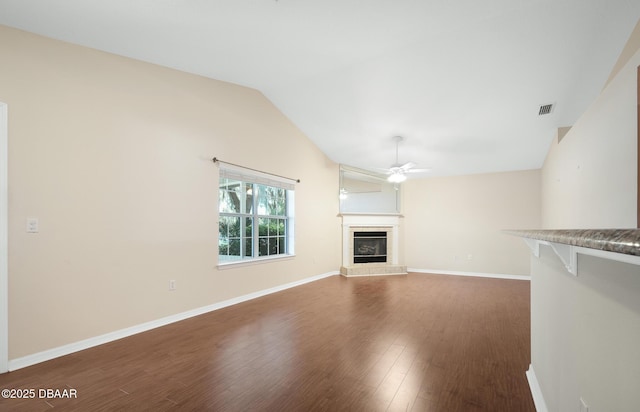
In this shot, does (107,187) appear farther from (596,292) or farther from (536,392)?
(536,392)

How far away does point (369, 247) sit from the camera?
25.2 feet

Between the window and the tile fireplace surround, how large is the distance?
1.95 metres

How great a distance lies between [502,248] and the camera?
683 cm

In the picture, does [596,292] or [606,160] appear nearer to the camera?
[596,292]

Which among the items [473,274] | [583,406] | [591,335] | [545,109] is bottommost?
[473,274]

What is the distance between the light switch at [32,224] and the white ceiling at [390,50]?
161 cm

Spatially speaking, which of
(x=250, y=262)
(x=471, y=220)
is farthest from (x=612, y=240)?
(x=471, y=220)

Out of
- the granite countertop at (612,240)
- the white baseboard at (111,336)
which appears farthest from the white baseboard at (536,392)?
the white baseboard at (111,336)

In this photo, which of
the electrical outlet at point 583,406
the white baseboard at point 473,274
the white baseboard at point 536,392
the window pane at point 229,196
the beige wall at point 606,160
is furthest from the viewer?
the white baseboard at point 473,274

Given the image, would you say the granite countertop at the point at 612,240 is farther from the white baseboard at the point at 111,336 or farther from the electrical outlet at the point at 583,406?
the white baseboard at the point at 111,336

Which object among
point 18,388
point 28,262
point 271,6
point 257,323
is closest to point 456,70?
point 271,6

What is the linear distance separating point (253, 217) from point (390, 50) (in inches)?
124

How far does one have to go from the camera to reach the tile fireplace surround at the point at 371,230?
7.02 meters

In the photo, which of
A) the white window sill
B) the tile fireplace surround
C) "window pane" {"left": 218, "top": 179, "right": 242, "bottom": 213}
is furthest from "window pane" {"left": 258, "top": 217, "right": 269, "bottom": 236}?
the tile fireplace surround
